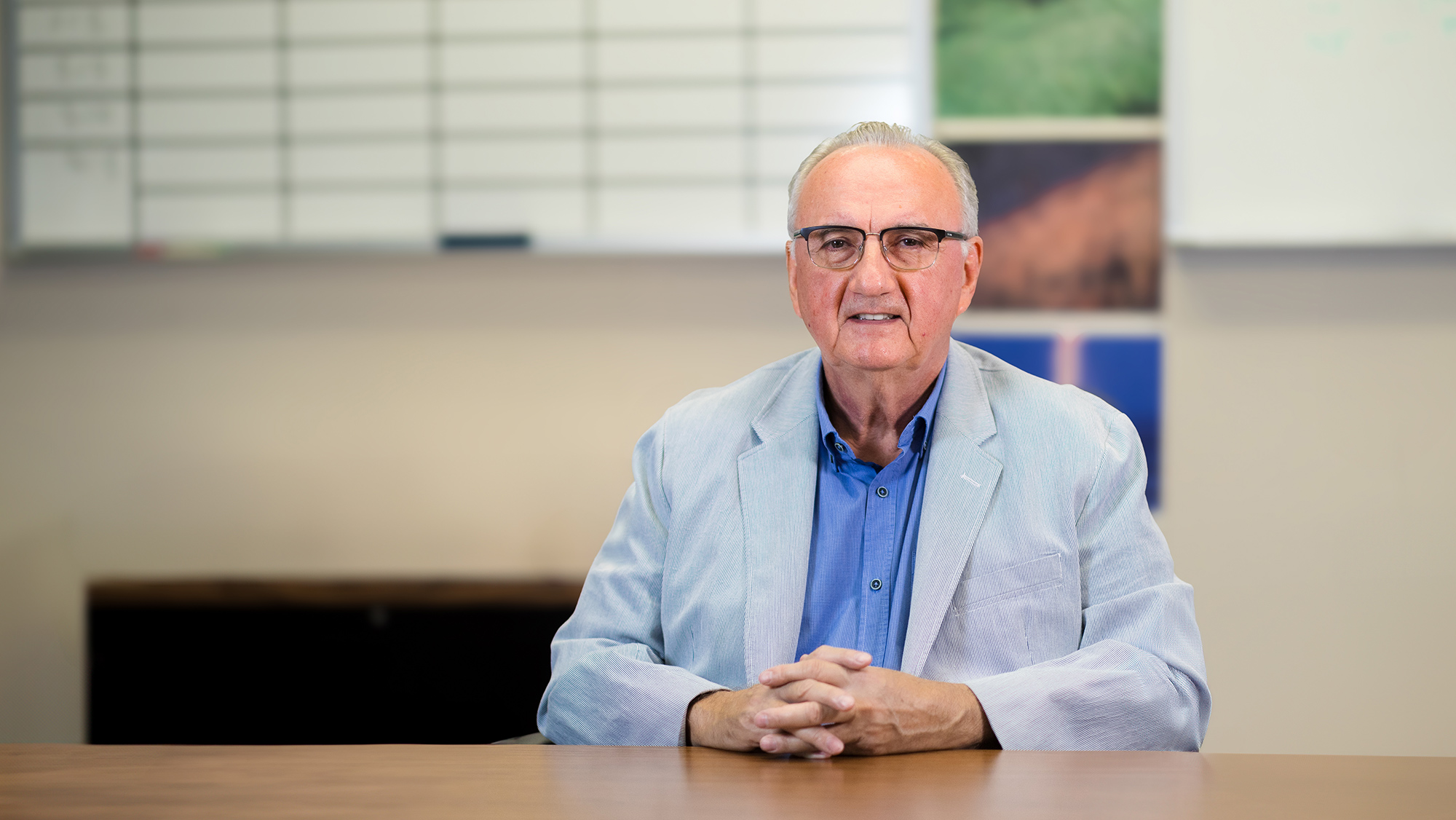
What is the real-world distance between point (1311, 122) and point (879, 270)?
1.48 metres

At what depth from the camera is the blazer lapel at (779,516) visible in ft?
4.44

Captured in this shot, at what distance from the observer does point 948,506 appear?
138 centimetres

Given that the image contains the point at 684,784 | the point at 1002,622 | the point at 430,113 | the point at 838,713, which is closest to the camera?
the point at 684,784

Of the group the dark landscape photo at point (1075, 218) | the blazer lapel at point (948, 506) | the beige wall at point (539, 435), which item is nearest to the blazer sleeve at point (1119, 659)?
the blazer lapel at point (948, 506)

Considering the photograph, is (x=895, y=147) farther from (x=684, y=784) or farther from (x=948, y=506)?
(x=684, y=784)

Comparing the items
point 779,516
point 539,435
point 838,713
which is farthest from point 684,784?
point 539,435

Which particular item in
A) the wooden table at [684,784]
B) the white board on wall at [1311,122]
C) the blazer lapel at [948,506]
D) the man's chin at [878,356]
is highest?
the white board on wall at [1311,122]

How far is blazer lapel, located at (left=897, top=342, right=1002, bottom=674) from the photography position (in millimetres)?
1317

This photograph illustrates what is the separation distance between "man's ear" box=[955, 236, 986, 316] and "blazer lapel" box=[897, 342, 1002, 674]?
14 centimetres

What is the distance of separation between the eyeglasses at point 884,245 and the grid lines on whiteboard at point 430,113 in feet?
3.25

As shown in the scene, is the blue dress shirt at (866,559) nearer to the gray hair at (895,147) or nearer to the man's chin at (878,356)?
the man's chin at (878,356)

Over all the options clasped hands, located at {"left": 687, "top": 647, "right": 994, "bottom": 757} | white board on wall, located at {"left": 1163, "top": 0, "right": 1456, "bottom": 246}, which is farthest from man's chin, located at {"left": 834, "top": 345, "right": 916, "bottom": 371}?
white board on wall, located at {"left": 1163, "top": 0, "right": 1456, "bottom": 246}

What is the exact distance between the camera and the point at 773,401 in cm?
156

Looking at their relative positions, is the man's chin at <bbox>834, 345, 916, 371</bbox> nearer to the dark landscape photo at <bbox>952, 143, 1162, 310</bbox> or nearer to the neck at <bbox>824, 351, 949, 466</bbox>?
the neck at <bbox>824, 351, 949, 466</bbox>
